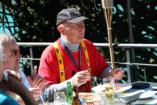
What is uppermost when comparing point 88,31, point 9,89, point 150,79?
point 9,89

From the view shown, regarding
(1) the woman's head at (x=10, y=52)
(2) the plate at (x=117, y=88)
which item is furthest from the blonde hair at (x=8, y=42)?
(2) the plate at (x=117, y=88)

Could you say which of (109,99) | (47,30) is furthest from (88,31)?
(109,99)

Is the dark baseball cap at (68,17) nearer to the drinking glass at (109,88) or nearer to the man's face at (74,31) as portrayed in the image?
the man's face at (74,31)

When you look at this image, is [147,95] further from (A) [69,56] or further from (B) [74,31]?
(B) [74,31]

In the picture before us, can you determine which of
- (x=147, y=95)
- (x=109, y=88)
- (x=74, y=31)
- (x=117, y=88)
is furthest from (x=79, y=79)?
(x=74, y=31)

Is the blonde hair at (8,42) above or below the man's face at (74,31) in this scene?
above

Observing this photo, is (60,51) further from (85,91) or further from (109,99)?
(109,99)

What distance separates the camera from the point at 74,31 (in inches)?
171

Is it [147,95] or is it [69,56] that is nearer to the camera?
[147,95]

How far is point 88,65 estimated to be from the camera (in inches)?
173

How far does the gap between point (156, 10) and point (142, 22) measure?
33cm

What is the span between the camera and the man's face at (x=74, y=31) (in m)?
4.32

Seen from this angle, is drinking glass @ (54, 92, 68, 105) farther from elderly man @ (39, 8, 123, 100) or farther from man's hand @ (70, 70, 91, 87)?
elderly man @ (39, 8, 123, 100)

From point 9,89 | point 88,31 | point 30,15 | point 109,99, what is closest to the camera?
point 9,89
